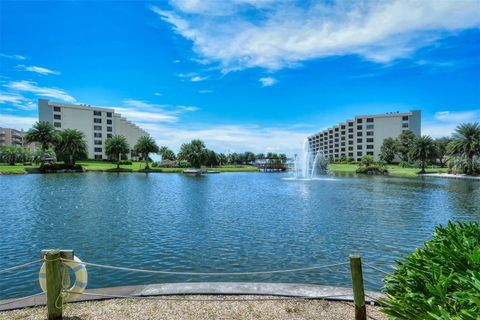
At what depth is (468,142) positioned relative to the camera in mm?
62844

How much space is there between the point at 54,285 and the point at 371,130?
14297 cm

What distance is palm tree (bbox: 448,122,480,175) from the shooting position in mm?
61750

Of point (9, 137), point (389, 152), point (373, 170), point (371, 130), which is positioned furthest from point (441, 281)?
point (9, 137)

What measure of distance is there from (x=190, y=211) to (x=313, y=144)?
18029cm

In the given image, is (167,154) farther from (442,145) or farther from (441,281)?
(441,281)

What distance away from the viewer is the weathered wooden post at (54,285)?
571cm

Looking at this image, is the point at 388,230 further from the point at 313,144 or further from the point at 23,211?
the point at 313,144

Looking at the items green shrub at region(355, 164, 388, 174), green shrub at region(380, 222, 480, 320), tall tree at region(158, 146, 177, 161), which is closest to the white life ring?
green shrub at region(380, 222, 480, 320)

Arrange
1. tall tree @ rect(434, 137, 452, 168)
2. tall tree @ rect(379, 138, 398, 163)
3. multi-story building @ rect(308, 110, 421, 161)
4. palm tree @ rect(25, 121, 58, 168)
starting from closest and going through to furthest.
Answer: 1. palm tree @ rect(25, 121, 58, 168)
2. tall tree @ rect(434, 137, 452, 168)
3. tall tree @ rect(379, 138, 398, 163)
4. multi-story building @ rect(308, 110, 421, 161)

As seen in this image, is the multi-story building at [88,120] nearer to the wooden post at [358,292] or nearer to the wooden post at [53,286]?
the wooden post at [53,286]

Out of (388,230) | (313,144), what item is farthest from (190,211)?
(313,144)

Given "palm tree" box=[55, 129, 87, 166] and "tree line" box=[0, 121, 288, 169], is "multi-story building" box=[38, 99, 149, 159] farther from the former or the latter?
"palm tree" box=[55, 129, 87, 166]

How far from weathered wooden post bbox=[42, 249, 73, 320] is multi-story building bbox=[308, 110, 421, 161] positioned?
138465 mm

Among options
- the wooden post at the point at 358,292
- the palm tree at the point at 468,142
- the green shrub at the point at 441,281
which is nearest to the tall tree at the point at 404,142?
the palm tree at the point at 468,142
